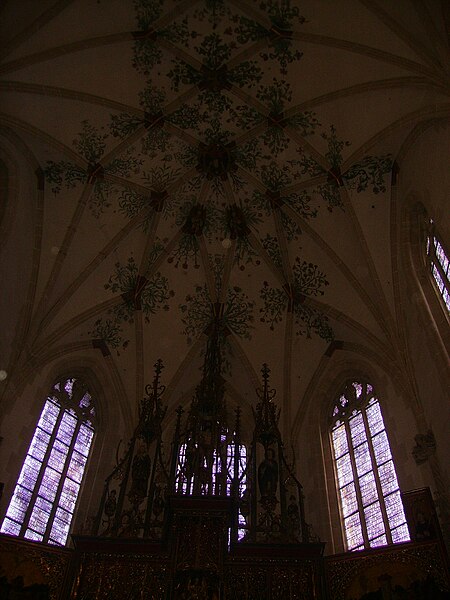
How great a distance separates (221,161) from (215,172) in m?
0.33

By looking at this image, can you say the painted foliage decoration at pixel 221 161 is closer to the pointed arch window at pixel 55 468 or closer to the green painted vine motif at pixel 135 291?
the green painted vine motif at pixel 135 291

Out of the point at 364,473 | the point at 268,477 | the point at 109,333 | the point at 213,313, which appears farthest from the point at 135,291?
the point at 364,473

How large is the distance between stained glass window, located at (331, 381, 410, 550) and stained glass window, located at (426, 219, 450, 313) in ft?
10.5

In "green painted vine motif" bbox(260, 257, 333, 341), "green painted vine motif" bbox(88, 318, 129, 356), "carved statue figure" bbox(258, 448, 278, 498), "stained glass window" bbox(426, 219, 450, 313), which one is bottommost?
"carved statue figure" bbox(258, 448, 278, 498)

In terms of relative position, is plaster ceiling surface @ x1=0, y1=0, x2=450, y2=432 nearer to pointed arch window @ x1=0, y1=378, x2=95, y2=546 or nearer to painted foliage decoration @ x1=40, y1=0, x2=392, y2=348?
painted foliage decoration @ x1=40, y1=0, x2=392, y2=348

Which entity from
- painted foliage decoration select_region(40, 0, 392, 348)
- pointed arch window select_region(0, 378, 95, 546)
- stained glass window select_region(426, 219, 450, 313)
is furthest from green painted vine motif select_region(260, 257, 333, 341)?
pointed arch window select_region(0, 378, 95, 546)

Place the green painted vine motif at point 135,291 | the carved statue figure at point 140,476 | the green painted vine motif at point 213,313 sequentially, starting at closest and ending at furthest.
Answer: the carved statue figure at point 140,476 < the green painted vine motif at point 135,291 < the green painted vine motif at point 213,313

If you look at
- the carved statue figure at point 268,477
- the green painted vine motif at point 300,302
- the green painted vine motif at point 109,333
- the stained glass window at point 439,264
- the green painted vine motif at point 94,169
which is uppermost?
the green painted vine motif at point 94,169

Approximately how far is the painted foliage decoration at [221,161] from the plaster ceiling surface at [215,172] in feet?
0.12

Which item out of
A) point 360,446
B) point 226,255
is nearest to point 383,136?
point 226,255

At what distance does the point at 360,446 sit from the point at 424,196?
217 inches

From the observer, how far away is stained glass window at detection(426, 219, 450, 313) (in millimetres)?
11359

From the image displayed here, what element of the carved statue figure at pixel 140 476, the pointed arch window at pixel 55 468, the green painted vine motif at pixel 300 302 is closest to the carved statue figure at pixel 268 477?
the carved statue figure at pixel 140 476

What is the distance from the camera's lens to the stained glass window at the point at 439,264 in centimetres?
1136
